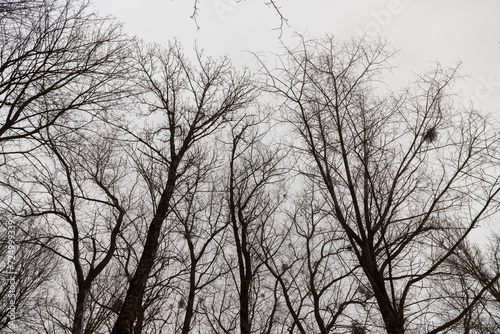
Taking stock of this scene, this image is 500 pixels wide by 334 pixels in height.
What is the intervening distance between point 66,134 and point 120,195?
490cm

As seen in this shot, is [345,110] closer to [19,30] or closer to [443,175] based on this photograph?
[443,175]

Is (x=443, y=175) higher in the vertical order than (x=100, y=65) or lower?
lower

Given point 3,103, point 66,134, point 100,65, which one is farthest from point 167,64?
point 3,103

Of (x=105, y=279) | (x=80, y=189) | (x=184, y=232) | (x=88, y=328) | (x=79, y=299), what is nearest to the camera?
(x=79, y=299)

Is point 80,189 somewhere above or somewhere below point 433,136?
above

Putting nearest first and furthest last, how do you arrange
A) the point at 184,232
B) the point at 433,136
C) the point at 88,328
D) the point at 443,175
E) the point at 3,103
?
the point at 3,103 < the point at 443,175 < the point at 433,136 < the point at 184,232 < the point at 88,328

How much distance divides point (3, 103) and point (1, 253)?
11584 millimetres

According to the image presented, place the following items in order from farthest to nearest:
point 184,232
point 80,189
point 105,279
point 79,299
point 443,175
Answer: point 105,279, point 184,232, point 80,189, point 79,299, point 443,175

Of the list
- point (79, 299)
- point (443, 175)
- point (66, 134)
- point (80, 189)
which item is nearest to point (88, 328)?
point (79, 299)

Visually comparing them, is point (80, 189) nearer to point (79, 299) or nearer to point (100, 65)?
point (79, 299)

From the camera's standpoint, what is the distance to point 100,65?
4.51m

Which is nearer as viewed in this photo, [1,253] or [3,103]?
Answer: [3,103]

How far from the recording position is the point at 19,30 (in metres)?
3.95

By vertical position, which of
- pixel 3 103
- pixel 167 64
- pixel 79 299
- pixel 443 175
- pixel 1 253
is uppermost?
pixel 167 64
